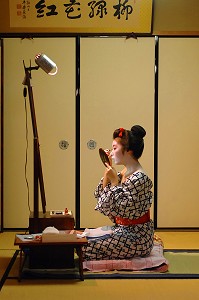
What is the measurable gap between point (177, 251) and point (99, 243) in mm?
936

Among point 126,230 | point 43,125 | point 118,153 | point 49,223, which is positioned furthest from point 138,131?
point 43,125

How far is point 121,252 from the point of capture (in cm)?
430

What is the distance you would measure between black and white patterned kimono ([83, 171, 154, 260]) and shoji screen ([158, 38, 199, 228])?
→ 1.78 meters

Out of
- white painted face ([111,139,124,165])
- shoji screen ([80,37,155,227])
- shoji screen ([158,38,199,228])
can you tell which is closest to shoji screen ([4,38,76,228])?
shoji screen ([80,37,155,227])

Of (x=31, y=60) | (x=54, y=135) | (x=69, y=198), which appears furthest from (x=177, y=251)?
(x=31, y=60)

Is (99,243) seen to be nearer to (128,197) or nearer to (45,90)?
(128,197)

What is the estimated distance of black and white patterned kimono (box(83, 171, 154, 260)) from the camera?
4297 mm

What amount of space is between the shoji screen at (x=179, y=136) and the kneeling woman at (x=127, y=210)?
1690 mm

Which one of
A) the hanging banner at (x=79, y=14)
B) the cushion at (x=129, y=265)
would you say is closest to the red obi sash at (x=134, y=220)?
the cushion at (x=129, y=265)

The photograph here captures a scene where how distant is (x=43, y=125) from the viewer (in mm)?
6051

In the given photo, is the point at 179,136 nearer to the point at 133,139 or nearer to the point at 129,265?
the point at 133,139

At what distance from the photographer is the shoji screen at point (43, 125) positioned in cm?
601

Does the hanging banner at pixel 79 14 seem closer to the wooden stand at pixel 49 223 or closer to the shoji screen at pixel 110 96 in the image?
the shoji screen at pixel 110 96

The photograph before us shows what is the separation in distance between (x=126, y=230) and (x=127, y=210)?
0.19 metres
